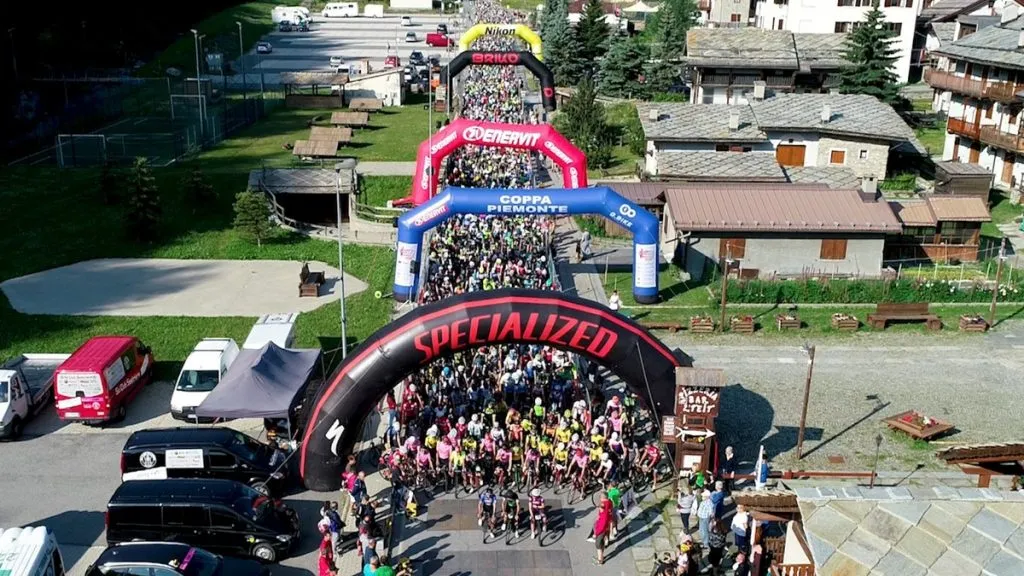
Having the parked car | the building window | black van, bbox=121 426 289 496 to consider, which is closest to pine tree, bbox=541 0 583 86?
the building window

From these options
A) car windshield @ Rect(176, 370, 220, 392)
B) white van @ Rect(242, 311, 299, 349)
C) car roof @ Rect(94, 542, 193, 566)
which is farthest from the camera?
white van @ Rect(242, 311, 299, 349)

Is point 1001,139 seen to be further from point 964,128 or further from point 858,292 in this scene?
point 858,292

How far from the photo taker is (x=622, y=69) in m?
72.9

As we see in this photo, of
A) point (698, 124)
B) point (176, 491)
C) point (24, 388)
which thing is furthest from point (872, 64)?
point (176, 491)

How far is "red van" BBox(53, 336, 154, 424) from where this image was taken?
25531mm

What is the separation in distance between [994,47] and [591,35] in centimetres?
3569

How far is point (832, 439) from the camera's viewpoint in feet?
83.3

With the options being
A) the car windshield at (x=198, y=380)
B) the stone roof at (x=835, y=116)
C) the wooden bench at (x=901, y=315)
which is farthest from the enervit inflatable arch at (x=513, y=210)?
the stone roof at (x=835, y=116)

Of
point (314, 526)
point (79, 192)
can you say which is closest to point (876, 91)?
point (79, 192)

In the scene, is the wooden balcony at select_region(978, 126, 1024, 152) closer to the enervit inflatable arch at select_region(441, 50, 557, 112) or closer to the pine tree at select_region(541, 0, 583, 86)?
the enervit inflatable arch at select_region(441, 50, 557, 112)

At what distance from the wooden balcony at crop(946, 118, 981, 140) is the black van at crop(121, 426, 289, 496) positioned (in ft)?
151

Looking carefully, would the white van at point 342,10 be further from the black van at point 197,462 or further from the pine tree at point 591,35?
the black van at point 197,462

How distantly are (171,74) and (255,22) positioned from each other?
3572 cm

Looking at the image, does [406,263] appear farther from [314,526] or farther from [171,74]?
[171,74]
